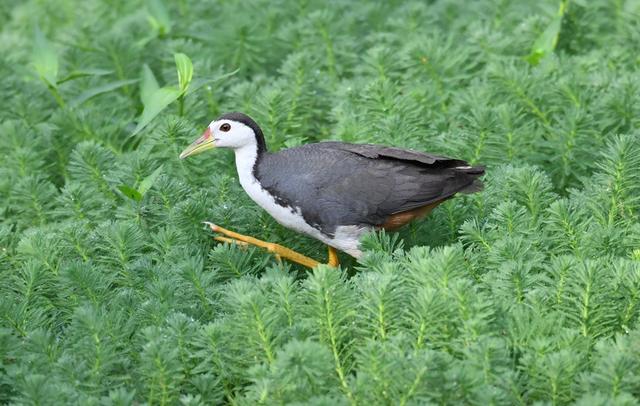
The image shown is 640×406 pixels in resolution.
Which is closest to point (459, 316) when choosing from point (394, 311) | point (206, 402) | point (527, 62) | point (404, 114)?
point (394, 311)

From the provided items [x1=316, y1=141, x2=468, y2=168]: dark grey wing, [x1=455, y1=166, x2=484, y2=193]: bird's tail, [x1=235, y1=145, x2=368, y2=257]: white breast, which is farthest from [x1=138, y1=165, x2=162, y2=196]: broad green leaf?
[x1=455, y1=166, x2=484, y2=193]: bird's tail

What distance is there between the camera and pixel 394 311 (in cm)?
381

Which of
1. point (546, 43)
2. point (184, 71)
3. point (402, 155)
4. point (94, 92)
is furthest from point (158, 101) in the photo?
point (546, 43)

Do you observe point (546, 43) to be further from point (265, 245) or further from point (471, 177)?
A: point (265, 245)

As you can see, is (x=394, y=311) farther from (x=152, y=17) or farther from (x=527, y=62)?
(x=152, y=17)

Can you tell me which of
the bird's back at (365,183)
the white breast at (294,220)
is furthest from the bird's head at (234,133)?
the bird's back at (365,183)

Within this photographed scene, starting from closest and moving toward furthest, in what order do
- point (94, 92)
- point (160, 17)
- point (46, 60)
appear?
point (94, 92), point (46, 60), point (160, 17)

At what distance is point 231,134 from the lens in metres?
5.03

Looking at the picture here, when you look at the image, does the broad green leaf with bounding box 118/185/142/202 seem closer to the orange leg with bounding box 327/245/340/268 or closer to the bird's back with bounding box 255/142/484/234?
the bird's back with bounding box 255/142/484/234

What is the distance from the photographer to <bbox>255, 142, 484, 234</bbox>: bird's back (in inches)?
184

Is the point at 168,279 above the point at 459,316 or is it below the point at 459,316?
below

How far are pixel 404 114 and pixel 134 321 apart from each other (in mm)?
2099

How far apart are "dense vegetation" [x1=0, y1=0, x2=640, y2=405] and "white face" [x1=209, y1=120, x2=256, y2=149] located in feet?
0.71

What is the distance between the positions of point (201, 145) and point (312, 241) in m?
0.72
